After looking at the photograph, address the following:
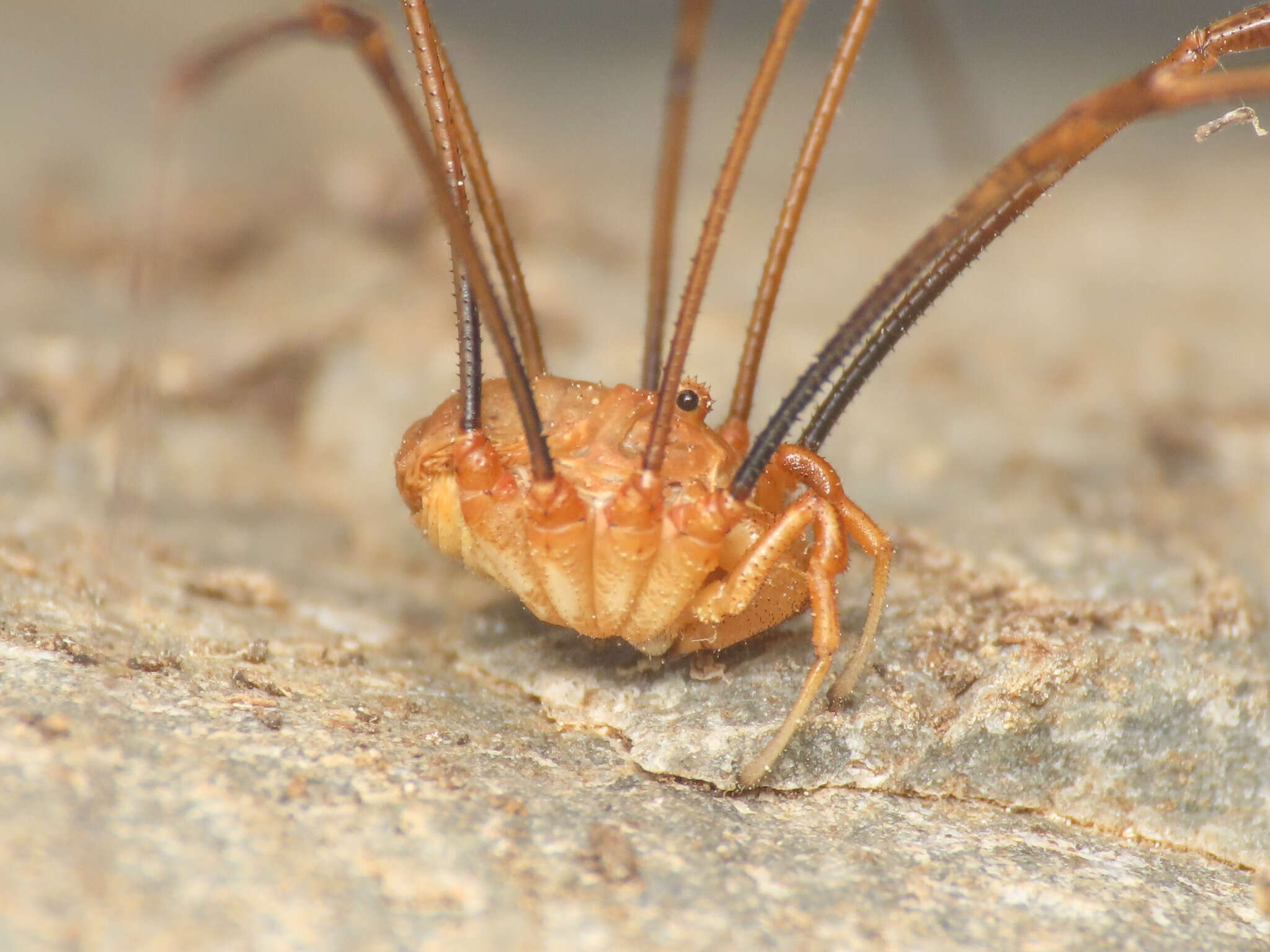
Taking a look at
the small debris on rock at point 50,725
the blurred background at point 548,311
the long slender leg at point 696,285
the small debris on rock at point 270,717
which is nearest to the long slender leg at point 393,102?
the long slender leg at point 696,285

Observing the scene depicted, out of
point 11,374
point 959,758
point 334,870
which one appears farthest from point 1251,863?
Answer: point 11,374

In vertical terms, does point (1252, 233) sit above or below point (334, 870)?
above

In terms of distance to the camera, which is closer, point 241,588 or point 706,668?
point 706,668

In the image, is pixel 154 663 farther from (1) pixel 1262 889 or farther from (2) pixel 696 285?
(1) pixel 1262 889

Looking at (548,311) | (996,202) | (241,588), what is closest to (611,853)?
(996,202)

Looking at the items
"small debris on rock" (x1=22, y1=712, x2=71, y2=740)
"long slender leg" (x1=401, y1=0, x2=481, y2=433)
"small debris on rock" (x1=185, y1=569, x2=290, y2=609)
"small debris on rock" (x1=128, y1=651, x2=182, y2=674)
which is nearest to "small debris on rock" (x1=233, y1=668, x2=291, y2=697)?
"small debris on rock" (x1=128, y1=651, x2=182, y2=674)

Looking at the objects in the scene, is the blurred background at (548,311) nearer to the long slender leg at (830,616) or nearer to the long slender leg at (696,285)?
the long slender leg at (696,285)

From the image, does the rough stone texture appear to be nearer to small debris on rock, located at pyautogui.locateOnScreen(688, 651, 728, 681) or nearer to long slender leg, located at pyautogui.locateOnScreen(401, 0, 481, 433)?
small debris on rock, located at pyautogui.locateOnScreen(688, 651, 728, 681)

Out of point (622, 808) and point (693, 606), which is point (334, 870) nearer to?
point (622, 808)
